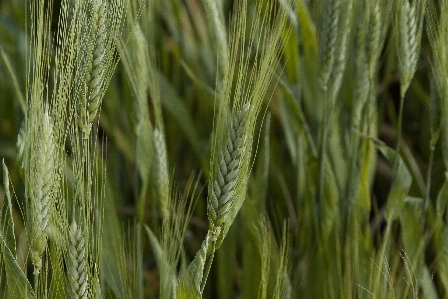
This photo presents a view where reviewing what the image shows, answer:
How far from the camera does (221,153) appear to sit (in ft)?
2.02

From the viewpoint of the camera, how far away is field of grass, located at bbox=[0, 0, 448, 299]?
2.03 feet

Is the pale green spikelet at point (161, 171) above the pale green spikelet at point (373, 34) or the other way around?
the other way around

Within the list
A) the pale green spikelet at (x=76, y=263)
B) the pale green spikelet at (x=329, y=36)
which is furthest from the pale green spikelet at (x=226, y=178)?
the pale green spikelet at (x=329, y=36)

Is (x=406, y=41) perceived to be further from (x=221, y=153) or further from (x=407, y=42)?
(x=221, y=153)

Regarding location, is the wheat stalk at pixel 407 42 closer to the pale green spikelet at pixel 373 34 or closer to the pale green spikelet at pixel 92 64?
the pale green spikelet at pixel 373 34

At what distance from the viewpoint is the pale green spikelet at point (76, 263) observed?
59cm

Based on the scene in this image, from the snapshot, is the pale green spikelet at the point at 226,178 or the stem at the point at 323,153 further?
the stem at the point at 323,153

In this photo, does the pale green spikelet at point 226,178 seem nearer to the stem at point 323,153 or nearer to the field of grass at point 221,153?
the field of grass at point 221,153

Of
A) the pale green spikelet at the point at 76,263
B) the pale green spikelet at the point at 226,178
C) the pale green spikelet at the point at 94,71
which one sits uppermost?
the pale green spikelet at the point at 94,71

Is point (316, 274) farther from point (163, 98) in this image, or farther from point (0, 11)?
point (0, 11)

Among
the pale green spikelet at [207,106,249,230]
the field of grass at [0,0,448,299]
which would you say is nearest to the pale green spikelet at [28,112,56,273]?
the field of grass at [0,0,448,299]

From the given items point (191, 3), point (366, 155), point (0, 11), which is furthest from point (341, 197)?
point (0, 11)

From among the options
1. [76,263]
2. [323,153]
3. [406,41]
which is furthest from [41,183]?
[406,41]

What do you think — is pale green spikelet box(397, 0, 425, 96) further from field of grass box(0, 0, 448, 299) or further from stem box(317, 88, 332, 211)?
stem box(317, 88, 332, 211)
